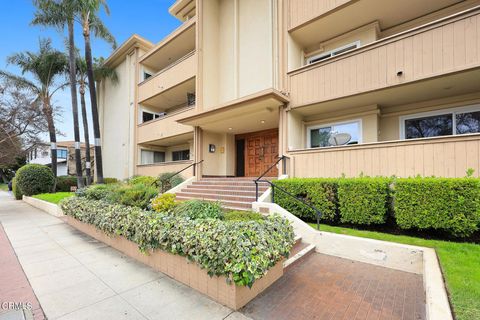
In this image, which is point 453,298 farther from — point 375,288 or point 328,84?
point 328,84

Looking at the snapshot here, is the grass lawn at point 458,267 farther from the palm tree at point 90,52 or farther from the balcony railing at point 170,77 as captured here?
the palm tree at point 90,52

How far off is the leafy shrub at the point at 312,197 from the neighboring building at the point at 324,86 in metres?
1.12

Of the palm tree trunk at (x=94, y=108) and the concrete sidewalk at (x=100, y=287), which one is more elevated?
the palm tree trunk at (x=94, y=108)

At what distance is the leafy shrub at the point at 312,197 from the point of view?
6.55 m

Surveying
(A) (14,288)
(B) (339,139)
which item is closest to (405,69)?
(B) (339,139)

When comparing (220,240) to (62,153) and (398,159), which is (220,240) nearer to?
(398,159)

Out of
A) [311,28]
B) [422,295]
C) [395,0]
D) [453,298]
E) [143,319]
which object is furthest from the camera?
[311,28]

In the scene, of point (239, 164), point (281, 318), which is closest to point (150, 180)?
point (239, 164)

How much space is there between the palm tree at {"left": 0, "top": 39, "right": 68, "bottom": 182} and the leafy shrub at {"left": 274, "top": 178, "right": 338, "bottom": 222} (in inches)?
753

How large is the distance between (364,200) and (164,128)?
39.3 feet

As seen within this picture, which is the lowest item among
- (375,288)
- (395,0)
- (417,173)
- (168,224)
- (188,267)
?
A: (375,288)

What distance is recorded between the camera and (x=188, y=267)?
13.2ft

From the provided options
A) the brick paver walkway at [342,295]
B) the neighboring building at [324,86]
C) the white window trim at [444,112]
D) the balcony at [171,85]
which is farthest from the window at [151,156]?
the white window trim at [444,112]

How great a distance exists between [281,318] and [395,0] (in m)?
9.86
